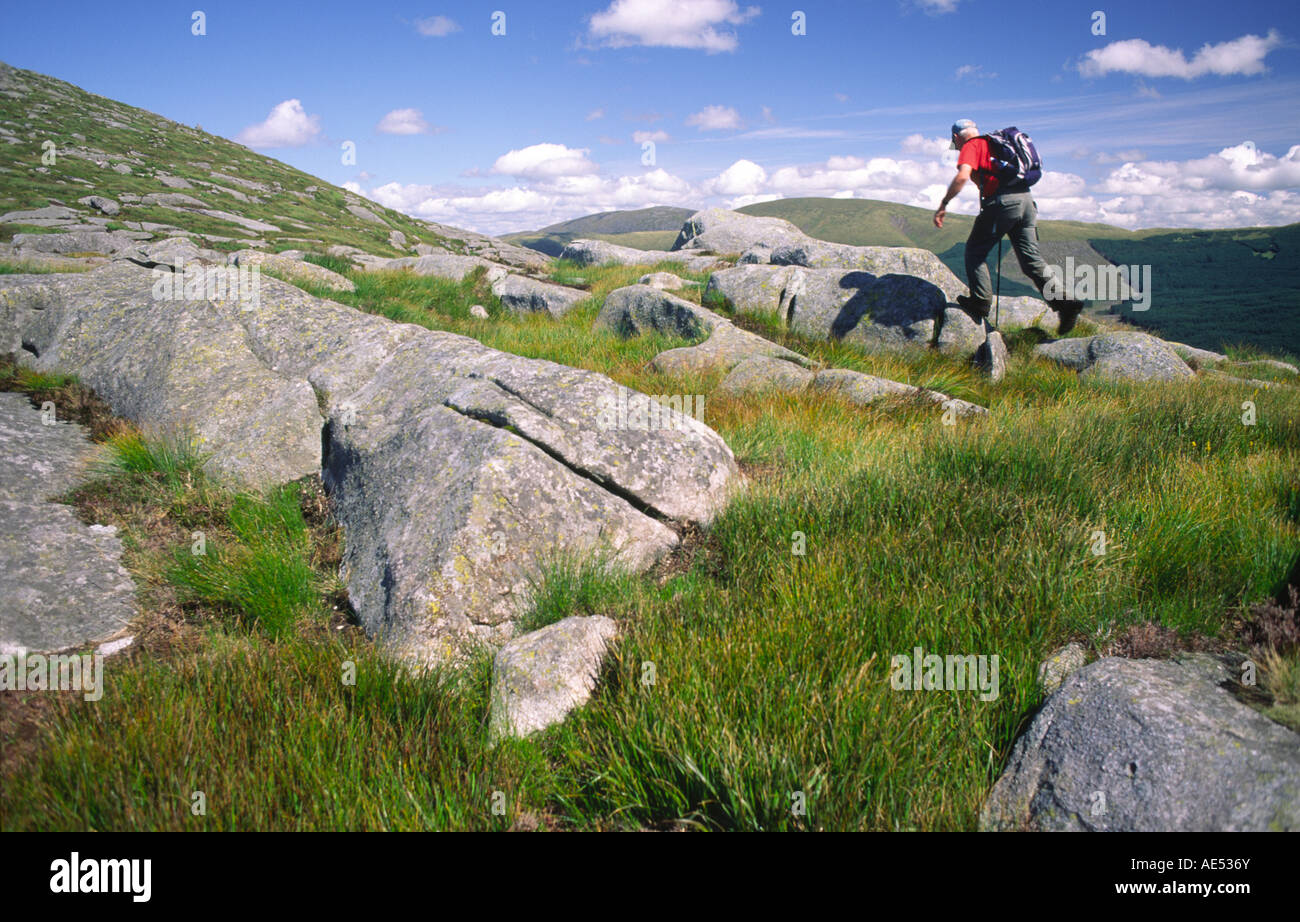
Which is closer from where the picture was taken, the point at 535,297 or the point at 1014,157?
the point at 1014,157

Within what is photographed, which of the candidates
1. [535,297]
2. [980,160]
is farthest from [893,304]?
[535,297]

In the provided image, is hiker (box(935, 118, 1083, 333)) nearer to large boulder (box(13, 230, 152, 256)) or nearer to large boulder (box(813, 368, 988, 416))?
large boulder (box(813, 368, 988, 416))

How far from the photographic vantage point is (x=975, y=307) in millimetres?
10297

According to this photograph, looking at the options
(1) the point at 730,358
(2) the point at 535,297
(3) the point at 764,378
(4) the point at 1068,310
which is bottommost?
(3) the point at 764,378

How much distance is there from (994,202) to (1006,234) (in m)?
0.51

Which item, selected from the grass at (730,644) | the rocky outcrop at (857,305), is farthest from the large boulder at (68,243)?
the grass at (730,644)

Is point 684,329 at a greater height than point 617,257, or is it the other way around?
point 617,257

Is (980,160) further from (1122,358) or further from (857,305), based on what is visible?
(1122,358)

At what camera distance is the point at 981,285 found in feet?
32.7
